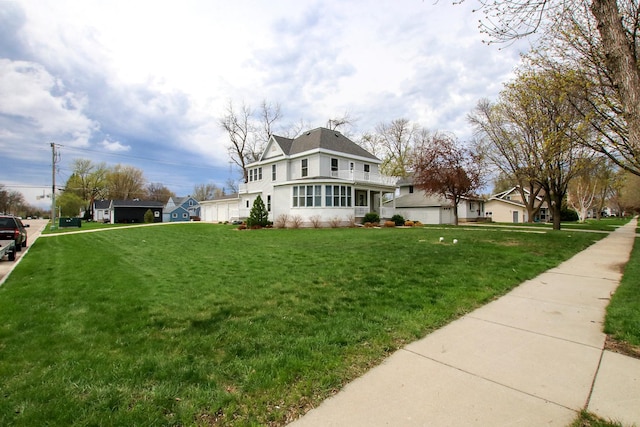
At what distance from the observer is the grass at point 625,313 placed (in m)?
3.77

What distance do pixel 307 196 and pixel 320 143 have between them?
15.7ft

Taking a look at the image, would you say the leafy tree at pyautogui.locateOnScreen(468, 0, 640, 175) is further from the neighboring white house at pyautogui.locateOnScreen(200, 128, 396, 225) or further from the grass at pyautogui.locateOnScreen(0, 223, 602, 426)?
the neighboring white house at pyautogui.locateOnScreen(200, 128, 396, 225)

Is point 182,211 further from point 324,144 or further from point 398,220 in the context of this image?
point 398,220

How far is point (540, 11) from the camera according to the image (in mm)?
5840

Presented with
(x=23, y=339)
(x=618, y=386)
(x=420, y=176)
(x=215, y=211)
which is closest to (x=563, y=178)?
(x=420, y=176)

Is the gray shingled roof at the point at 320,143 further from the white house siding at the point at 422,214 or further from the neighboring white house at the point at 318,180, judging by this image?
the white house siding at the point at 422,214

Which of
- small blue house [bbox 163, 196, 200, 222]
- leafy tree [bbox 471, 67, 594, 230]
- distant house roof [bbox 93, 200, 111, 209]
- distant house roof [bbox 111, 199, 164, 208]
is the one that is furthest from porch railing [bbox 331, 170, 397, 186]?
distant house roof [bbox 93, 200, 111, 209]

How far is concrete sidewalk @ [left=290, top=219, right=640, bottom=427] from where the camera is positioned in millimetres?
2379

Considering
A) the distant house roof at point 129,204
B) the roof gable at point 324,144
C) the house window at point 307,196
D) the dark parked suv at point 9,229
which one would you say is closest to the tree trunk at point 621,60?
the dark parked suv at point 9,229

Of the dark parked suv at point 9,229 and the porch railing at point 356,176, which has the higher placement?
the porch railing at point 356,176

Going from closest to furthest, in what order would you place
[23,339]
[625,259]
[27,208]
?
[23,339] → [625,259] → [27,208]

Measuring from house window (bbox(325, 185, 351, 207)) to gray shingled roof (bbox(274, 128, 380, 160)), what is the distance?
379 centimetres

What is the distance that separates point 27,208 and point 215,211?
327ft

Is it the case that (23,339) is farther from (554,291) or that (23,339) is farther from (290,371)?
(554,291)
